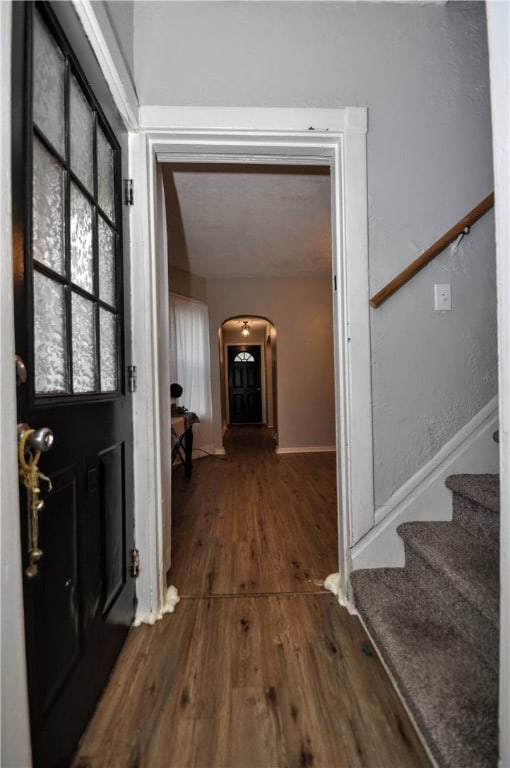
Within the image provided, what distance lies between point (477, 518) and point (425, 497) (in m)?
0.20

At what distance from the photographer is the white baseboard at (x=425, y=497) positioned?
1.59 m

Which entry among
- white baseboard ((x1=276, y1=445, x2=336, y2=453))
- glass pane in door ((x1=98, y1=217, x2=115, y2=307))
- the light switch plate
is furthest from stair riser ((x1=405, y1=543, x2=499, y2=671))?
white baseboard ((x1=276, y1=445, x2=336, y2=453))

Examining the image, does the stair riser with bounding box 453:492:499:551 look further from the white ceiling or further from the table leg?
the table leg

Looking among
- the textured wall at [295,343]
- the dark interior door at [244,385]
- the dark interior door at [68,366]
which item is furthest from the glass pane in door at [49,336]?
the dark interior door at [244,385]

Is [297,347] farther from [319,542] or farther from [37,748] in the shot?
[37,748]

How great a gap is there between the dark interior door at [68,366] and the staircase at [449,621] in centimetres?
93

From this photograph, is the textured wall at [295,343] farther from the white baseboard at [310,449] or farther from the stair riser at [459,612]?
the stair riser at [459,612]

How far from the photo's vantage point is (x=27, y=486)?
2.41 feet

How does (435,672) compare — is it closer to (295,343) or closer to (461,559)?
(461,559)

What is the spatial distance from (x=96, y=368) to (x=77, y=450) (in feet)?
1.03

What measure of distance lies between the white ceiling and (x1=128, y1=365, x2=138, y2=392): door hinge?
5.94ft

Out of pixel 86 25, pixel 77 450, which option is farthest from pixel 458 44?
pixel 77 450

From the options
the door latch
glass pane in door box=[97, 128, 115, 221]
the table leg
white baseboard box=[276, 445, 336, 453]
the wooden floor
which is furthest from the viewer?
white baseboard box=[276, 445, 336, 453]

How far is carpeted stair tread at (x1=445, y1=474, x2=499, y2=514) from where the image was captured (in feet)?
4.44
